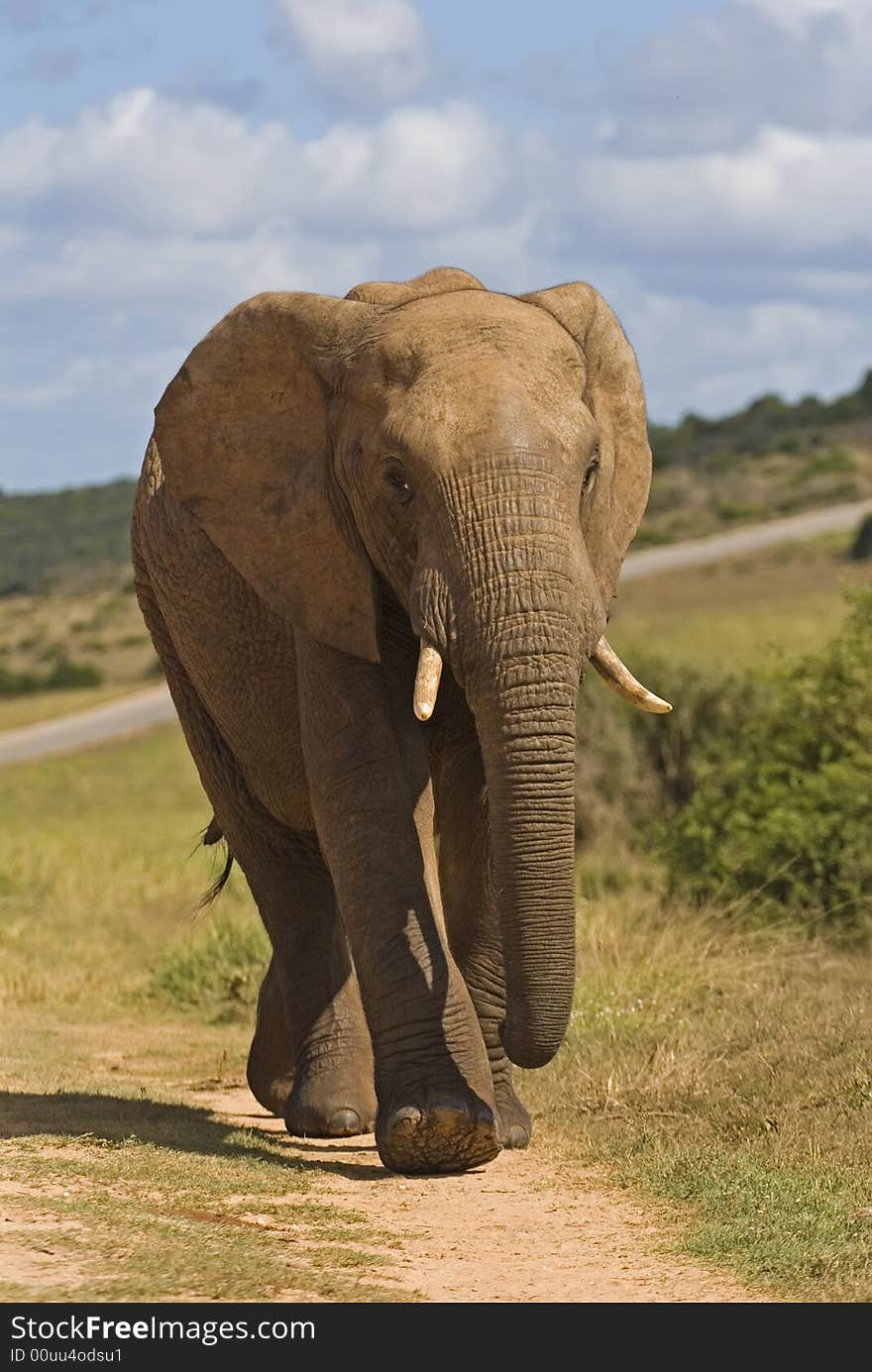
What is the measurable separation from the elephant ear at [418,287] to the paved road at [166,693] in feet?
93.3

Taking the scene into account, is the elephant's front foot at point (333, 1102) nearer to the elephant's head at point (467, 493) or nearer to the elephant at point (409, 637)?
the elephant at point (409, 637)

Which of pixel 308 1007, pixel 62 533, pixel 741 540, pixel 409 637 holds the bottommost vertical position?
pixel 62 533

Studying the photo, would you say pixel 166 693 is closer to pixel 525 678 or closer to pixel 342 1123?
pixel 342 1123

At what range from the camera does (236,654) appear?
8.95 meters

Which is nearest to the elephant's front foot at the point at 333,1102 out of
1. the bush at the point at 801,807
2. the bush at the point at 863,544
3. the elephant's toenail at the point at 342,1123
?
the elephant's toenail at the point at 342,1123

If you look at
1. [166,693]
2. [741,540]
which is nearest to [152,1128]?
[166,693]

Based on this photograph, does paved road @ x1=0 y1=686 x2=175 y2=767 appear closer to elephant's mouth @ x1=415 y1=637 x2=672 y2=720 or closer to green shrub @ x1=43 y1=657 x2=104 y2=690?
green shrub @ x1=43 y1=657 x2=104 y2=690

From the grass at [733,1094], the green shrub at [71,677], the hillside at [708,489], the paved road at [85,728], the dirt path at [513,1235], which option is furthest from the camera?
the hillside at [708,489]

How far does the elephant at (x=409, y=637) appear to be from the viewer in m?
7.10

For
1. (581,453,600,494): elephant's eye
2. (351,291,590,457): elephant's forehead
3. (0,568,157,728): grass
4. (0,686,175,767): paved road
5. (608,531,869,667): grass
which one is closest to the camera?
(351,291,590,457): elephant's forehead

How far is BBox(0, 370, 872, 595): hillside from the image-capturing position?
216 ft

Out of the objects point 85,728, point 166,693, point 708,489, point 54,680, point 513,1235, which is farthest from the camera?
point 708,489

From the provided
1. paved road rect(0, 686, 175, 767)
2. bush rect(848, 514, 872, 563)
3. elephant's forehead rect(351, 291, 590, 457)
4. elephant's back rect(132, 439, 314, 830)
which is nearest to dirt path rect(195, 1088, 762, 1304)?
elephant's back rect(132, 439, 314, 830)

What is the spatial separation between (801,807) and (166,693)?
30460mm
